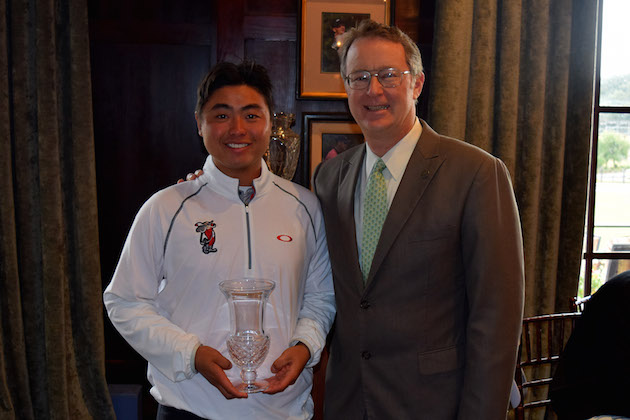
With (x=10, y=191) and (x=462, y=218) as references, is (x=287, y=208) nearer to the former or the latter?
(x=462, y=218)

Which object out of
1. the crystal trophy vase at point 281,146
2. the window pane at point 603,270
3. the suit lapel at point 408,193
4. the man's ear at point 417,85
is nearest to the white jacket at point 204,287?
the suit lapel at point 408,193

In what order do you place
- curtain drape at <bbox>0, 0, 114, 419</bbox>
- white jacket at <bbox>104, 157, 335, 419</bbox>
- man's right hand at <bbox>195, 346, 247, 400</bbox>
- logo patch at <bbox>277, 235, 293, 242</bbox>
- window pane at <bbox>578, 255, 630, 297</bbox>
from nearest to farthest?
man's right hand at <bbox>195, 346, 247, 400</bbox>
white jacket at <bbox>104, 157, 335, 419</bbox>
logo patch at <bbox>277, 235, 293, 242</bbox>
curtain drape at <bbox>0, 0, 114, 419</bbox>
window pane at <bbox>578, 255, 630, 297</bbox>

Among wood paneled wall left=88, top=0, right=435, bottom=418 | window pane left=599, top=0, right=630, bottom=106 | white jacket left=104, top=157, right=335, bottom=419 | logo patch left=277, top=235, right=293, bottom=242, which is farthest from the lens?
window pane left=599, top=0, right=630, bottom=106

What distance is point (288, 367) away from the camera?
1.47m

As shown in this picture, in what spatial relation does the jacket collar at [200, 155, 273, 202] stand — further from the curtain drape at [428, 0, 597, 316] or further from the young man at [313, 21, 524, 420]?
the curtain drape at [428, 0, 597, 316]

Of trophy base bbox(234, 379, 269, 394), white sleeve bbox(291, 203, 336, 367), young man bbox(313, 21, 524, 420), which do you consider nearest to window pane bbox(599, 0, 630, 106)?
young man bbox(313, 21, 524, 420)

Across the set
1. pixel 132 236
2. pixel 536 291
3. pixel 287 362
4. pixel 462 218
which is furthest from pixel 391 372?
pixel 536 291

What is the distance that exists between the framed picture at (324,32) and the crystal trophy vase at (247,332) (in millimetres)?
1580

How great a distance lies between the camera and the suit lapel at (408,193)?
1.52 metres

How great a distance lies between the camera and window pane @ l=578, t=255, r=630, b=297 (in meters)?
3.10

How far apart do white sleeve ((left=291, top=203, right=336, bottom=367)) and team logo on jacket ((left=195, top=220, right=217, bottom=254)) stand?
31 cm

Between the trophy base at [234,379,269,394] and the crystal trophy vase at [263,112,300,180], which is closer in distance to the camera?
the trophy base at [234,379,269,394]

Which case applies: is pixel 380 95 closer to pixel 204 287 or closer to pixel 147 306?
pixel 204 287

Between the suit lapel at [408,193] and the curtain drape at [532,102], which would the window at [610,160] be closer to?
the curtain drape at [532,102]
